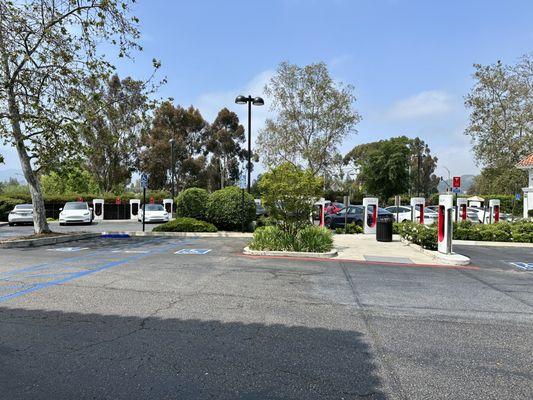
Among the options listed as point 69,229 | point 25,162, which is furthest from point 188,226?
point 69,229

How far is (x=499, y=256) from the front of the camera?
13.1 m

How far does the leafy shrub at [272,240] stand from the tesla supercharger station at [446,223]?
182 inches

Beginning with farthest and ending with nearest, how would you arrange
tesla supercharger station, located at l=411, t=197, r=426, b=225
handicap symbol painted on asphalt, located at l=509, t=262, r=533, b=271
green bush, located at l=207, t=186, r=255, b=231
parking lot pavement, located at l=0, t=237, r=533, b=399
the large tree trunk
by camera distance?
tesla supercharger station, located at l=411, t=197, r=426, b=225, green bush, located at l=207, t=186, r=255, b=231, the large tree trunk, handicap symbol painted on asphalt, located at l=509, t=262, r=533, b=271, parking lot pavement, located at l=0, t=237, r=533, b=399

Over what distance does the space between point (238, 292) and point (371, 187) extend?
48830 millimetres

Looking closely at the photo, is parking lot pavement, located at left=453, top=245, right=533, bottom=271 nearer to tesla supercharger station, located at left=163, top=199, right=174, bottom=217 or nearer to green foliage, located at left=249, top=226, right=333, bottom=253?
green foliage, located at left=249, top=226, right=333, bottom=253

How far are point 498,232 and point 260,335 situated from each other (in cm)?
1617

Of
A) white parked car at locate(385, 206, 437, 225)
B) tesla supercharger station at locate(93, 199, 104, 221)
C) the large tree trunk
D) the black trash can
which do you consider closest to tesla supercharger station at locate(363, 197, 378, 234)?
the black trash can

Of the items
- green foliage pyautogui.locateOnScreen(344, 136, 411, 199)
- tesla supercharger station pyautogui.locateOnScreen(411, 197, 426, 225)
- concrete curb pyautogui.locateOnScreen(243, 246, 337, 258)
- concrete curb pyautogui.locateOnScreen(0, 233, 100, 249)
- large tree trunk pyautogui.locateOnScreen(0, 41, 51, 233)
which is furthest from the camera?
green foliage pyautogui.locateOnScreen(344, 136, 411, 199)

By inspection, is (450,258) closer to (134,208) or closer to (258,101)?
(258,101)

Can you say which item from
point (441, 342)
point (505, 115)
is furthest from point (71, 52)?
point (505, 115)

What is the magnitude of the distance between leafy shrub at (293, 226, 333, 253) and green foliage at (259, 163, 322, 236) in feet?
1.11

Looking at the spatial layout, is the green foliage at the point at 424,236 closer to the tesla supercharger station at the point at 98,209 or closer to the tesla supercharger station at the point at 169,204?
the tesla supercharger station at the point at 169,204

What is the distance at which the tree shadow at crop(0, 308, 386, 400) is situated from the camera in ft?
11.1

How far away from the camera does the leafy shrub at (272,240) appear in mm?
12672
